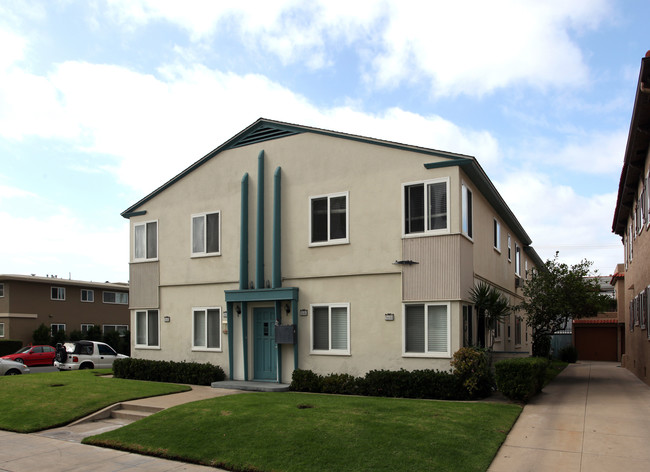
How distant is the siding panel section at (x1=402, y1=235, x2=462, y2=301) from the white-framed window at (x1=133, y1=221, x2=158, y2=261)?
32.0 feet

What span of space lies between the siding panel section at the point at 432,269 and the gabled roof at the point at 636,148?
4963 mm

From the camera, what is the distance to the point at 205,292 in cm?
1897

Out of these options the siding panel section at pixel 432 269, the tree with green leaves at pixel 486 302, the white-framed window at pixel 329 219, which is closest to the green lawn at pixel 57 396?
the white-framed window at pixel 329 219

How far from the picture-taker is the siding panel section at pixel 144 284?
795 inches

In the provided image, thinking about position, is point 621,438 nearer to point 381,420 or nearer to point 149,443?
point 381,420

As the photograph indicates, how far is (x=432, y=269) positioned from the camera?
14.9m

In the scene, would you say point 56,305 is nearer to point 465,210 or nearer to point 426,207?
point 426,207

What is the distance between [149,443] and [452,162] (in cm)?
968

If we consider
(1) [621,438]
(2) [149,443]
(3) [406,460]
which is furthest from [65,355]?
(1) [621,438]

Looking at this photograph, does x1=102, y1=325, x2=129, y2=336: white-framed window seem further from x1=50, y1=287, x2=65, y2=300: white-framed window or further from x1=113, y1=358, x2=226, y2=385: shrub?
x1=113, y1=358, x2=226, y2=385: shrub

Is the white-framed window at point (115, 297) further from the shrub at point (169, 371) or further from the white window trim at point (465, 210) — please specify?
the white window trim at point (465, 210)

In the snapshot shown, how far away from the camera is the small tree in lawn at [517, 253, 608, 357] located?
18875mm

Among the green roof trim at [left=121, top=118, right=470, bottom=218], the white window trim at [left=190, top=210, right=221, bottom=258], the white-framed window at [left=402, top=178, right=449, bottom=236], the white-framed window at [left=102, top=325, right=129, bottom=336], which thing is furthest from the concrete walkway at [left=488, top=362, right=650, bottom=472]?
the white-framed window at [left=102, top=325, right=129, bottom=336]

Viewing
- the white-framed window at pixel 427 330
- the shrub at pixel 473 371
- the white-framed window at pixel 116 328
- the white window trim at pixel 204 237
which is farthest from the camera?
the white-framed window at pixel 116 328
